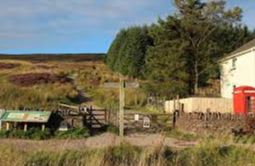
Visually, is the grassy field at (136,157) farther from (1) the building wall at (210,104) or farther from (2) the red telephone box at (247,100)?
(1) the building wall at (210,104)

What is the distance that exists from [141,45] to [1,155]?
63761 mm

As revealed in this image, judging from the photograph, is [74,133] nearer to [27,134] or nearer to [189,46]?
[27,134]

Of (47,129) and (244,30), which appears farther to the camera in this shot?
(244,30)

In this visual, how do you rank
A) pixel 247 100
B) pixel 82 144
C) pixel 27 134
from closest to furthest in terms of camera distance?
1. pixel 82 144
2. pixel 27 134
3. pixel 247 100

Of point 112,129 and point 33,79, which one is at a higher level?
point 33,79

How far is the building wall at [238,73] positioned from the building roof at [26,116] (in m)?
16.1

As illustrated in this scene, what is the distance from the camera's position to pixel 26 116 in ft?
101

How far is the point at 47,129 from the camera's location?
97.5ft

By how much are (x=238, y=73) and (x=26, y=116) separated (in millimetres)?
19668

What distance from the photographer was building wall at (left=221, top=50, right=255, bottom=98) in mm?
40594

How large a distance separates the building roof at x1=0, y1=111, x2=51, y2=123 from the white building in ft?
52.8

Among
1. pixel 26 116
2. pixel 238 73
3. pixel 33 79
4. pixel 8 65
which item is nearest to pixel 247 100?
pixel 238 73

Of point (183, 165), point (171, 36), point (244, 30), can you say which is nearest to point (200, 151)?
point (183, 165)

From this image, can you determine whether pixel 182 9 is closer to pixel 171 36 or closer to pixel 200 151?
pixel 171 36
